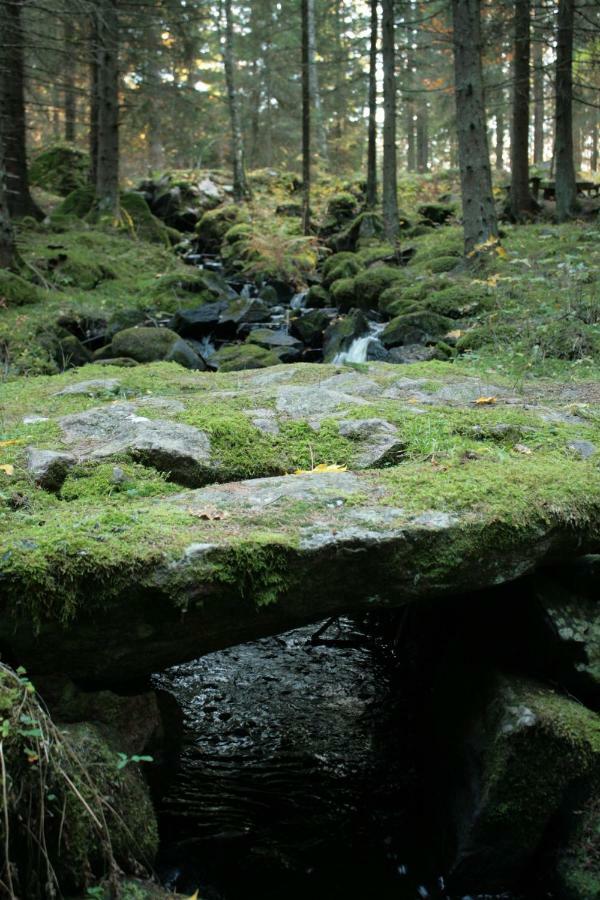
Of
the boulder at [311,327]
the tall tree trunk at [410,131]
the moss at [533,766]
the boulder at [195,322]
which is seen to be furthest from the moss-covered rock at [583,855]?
the tall tree trunk at [410,131]

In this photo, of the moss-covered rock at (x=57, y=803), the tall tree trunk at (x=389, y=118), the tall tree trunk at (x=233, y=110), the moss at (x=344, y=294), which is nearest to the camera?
the moss-covered rock at (x=57, y=803)

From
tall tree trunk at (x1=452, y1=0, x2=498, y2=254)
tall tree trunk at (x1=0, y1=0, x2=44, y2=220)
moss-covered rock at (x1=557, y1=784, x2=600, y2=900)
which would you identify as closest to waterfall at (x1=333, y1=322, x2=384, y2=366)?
tall tree trunk at (x1=452, y1=0, x2=498, y2=254)

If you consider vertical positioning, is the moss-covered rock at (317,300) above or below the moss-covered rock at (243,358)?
above

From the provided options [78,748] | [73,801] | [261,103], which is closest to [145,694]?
[78,748]

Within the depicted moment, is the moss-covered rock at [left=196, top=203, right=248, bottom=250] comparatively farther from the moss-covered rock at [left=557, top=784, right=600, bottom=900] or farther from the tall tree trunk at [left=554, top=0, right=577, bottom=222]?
the moss-covered rock at [left=557, top=784, right=600, bottom=900]

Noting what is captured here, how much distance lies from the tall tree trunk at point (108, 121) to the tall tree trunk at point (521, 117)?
28.8ft

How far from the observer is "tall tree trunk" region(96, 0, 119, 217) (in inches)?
648

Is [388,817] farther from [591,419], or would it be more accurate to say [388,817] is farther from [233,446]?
[591,419]

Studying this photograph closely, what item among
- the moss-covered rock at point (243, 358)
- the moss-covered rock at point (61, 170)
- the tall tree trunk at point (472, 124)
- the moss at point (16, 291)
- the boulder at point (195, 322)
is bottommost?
the moss-covered rock at point (243, 358)

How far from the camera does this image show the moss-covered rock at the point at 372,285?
1312 centimetres

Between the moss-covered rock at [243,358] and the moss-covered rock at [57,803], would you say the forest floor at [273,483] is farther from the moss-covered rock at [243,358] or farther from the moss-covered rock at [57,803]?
the moss-covered rock at [243,358]

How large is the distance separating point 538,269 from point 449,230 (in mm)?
6824

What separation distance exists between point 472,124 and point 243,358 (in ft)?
18.3

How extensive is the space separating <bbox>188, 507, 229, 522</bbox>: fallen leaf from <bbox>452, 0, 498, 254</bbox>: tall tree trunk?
995 centimetres
